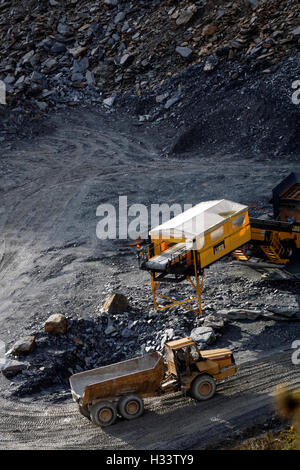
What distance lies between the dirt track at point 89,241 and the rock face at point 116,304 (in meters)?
0.68

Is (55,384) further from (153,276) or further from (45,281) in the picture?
(45,281)

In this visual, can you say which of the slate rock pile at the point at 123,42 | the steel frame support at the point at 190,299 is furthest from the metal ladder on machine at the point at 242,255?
the slate rock pile at the point at 123,42

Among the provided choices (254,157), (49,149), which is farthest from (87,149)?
(254,157)

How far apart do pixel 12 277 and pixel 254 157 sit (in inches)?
514

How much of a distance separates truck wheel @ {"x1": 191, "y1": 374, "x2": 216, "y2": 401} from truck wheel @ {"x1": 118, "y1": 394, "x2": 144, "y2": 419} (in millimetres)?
1107

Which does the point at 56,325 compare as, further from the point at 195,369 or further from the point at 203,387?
the point at 203,387

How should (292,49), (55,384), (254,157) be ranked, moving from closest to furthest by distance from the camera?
(55,384), (254,157), (292,49)

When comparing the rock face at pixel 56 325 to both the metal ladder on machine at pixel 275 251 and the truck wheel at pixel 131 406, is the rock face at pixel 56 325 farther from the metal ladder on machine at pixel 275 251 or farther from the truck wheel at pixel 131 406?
the metal ladder on machine at pixel 275 251

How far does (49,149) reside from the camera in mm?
30656

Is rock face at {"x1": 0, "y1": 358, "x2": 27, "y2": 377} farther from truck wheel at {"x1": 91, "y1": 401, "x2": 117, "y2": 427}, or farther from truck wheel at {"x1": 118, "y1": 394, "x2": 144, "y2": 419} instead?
truck wheel at {"x1": 118, "y1": 394, "x2": 144, "y2": 419}

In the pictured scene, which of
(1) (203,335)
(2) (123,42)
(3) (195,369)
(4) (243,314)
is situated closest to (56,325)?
(1) (203,335)

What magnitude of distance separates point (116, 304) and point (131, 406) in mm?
4432

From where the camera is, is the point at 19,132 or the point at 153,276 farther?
the point at 19,132

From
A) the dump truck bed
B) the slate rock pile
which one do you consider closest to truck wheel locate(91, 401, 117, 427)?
the dump truck bed
